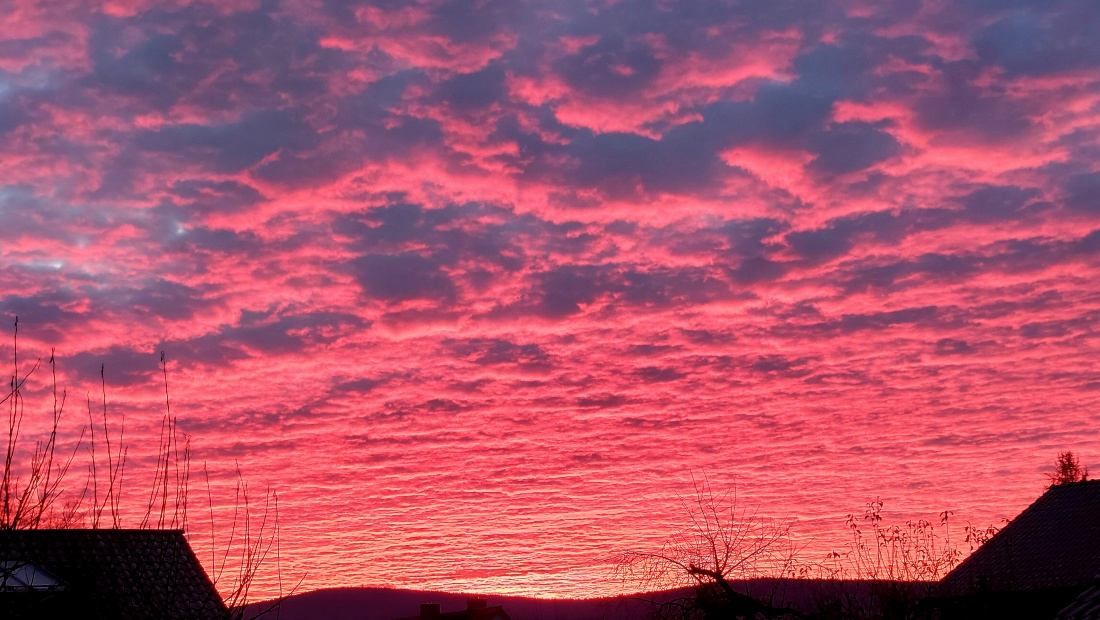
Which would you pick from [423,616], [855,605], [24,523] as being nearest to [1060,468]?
[423,616]

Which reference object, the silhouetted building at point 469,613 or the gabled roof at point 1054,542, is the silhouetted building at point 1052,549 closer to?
the gabled roof at point 1054,542

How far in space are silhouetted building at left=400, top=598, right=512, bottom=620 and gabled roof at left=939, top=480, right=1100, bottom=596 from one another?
22.4 metres

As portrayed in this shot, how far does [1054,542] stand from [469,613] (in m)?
26.5

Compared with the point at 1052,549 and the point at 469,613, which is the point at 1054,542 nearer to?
the point at 1052,549

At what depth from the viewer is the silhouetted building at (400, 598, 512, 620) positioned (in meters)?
47.8

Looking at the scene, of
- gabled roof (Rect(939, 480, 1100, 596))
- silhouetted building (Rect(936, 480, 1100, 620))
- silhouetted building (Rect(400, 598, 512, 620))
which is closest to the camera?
silhouetted building (Rect(936, 480, 1100, 620))

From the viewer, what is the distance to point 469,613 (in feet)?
158

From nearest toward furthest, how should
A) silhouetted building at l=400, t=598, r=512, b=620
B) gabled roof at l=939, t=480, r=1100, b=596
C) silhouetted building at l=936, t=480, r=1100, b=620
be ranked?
silhouetted building at l=936, t=480, r=1100, b=620 → gabled roof at l=939, t=480, r=1100, b=596 → silhouetted building at l=400, t=598, r=512, b=620

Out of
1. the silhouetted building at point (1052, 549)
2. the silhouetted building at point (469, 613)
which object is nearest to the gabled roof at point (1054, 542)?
the silhouetted building at point (1052, 549)

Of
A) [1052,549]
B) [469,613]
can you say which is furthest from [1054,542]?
[469,613]

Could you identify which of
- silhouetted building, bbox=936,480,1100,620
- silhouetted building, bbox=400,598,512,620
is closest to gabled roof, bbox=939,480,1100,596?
silhouetted building, bbox=936,480,1100,620

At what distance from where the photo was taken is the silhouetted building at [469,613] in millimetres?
47812

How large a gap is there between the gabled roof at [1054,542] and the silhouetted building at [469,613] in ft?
73.5

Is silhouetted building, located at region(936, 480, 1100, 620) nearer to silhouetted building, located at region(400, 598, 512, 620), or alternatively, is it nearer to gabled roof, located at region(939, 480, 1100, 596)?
gabled roof, located at region(939, 480, 1100, 596)
